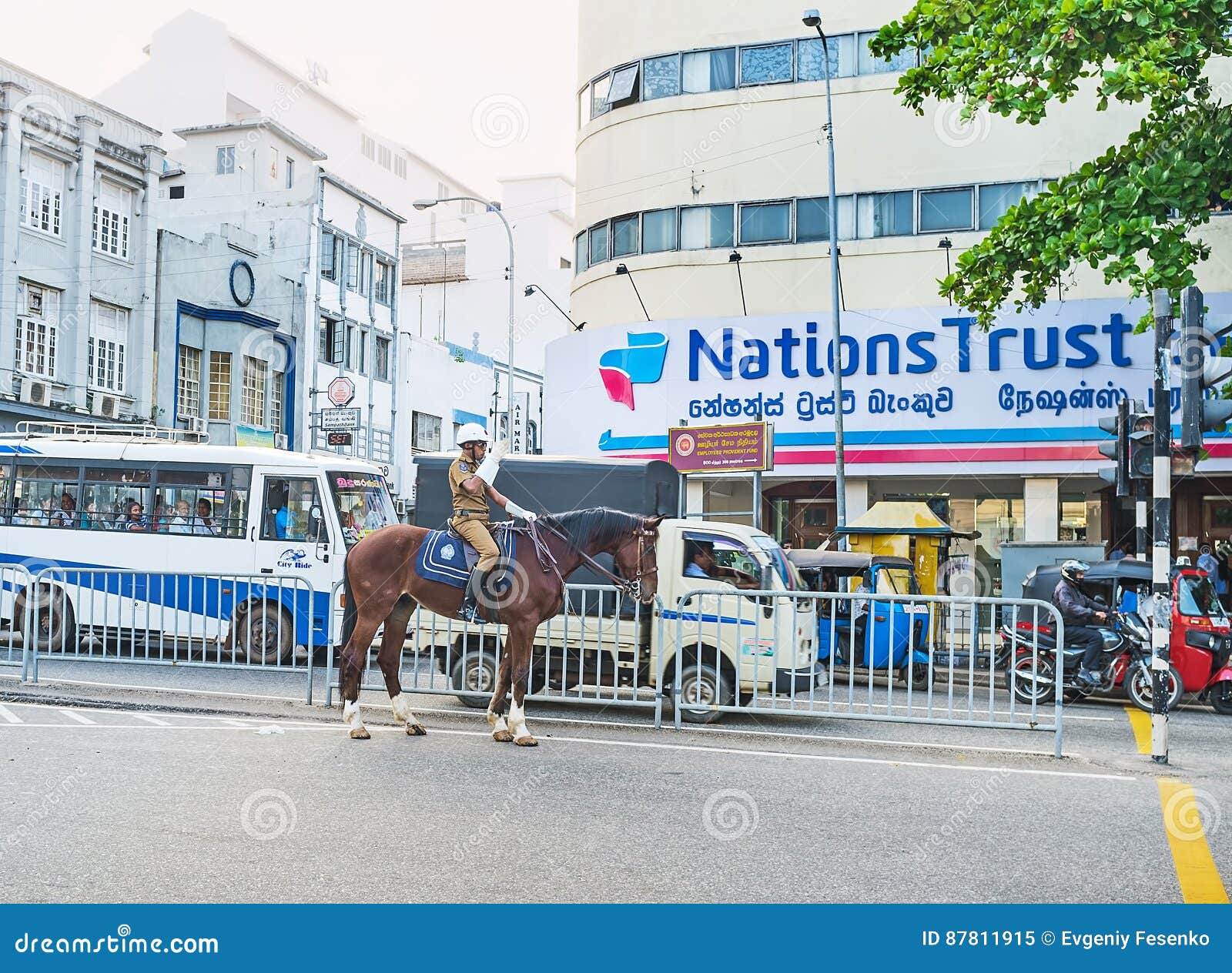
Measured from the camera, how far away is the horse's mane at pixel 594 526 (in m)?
10.3

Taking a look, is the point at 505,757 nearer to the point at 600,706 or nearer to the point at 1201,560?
the point at 600,706

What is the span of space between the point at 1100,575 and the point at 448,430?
136ft

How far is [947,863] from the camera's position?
20.3 feet

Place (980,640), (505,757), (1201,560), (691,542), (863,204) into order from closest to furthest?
(505,757), (980,640), (691,542), (1201,560), (863,204)

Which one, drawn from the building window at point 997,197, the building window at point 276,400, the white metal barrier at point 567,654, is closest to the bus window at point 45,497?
the white metal barrier at point 567,654

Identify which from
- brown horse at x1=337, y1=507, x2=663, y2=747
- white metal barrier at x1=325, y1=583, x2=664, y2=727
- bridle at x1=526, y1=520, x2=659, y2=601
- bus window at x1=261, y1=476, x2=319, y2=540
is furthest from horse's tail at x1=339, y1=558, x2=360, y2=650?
bus window at x1=261, y1=476, x2=319, y2=540

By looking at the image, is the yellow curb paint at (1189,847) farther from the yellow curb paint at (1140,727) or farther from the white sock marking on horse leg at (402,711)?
the white sock marking on horse leg at (402,711)

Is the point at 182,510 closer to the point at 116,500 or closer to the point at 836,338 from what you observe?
the point at 116,500

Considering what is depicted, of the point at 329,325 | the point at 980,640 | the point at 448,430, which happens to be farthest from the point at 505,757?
the point at 448,430

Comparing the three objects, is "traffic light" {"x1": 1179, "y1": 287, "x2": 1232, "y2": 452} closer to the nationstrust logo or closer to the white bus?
the white bus

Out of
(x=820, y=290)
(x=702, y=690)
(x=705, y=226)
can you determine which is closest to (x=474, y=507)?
(x=702, y=690)

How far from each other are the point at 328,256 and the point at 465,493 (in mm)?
36537

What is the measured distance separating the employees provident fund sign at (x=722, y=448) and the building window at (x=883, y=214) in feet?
20.8

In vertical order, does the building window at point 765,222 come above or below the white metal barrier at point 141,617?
above
